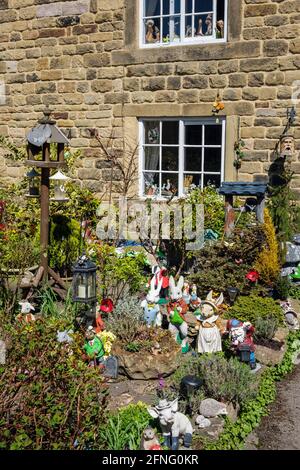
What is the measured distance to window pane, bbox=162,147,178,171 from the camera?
10.5 meters

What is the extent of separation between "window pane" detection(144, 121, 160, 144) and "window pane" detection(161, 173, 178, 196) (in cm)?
71

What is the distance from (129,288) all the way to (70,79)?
5.89 m

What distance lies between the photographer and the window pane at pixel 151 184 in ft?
35.0

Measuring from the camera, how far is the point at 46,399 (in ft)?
12.0

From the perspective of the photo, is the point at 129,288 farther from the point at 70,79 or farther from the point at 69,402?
the point at 70,79

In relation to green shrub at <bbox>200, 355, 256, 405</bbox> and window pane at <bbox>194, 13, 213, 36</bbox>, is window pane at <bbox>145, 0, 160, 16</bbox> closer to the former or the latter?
window pane at <bbox>194, 13, 213, 36</bbox>

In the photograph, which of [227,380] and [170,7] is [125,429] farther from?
[170,7]

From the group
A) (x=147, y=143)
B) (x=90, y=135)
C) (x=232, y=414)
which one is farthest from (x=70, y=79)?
(x=232, y=414)

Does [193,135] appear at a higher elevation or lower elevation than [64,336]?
higher

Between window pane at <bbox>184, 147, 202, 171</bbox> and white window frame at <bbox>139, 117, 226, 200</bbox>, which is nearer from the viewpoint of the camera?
white window frame at <bbox>139, 117, 226, 200</bbox>

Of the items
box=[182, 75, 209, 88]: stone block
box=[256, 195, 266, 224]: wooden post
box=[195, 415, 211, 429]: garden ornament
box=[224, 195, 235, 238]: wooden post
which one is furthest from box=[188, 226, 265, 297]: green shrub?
box=[182, 75, 209, 88]: stone block

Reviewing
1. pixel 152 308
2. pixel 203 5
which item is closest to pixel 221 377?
pixel 152 308

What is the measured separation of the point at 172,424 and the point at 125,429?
1.30ft

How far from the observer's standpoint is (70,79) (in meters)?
10.9
